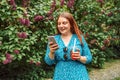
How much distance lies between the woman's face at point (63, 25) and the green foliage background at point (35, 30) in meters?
1.83

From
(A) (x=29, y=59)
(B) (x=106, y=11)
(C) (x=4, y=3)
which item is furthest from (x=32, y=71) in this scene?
(B) (x=106, y=11)

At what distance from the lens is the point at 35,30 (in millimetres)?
6680

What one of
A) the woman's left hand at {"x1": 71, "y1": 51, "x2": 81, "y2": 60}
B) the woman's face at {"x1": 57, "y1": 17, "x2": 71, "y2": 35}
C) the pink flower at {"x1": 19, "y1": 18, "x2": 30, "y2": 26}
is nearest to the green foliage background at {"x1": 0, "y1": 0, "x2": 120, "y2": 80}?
the pink flower at {"x1": 19, "y1": 18, "x2": 30, "y2": 26}

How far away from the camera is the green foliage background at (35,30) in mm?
6133

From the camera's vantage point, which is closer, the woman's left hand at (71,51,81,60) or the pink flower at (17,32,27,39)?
the woman's left hand at (71,51,81,60)

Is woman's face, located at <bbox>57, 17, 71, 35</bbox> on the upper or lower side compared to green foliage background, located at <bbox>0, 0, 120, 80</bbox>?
upper

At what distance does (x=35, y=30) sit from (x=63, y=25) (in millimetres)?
2528

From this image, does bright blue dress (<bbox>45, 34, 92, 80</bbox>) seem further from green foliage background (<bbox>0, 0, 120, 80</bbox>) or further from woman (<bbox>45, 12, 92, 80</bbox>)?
green foliage background (<bbox>0, 0, 120, 80</bbox>)

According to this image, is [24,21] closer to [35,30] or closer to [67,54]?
[35,30]

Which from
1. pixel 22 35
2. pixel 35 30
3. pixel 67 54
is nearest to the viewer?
pixel 67 54

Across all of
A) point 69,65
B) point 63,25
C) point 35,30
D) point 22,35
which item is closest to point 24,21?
point 22,35

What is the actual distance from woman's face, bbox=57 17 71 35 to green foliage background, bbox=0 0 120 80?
1827 millimetres

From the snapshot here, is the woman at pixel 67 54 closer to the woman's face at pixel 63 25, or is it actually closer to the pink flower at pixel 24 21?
the woman's face at pixel 63 25

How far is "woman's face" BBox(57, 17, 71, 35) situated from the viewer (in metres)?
4.19
